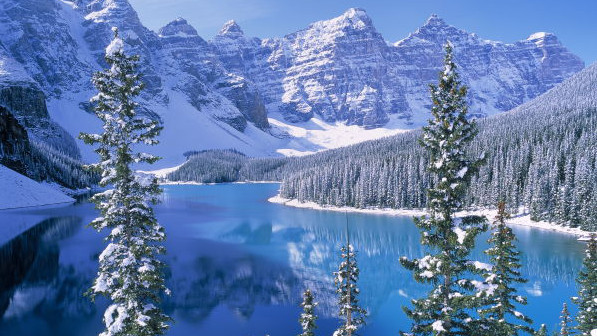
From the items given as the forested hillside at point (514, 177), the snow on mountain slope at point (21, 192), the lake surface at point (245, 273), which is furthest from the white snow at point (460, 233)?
the snow on mountain slope at point (21, 192)

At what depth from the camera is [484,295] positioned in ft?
41.1

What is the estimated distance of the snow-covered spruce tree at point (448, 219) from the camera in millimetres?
12758

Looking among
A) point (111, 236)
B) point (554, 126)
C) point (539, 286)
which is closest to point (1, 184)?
point (111, 236)

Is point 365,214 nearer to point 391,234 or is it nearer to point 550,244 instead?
point 391,234

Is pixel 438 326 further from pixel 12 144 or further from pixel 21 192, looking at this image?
pixel 12 144

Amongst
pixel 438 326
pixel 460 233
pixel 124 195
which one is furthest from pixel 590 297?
pixel 124 195

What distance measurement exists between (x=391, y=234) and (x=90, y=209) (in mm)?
88478

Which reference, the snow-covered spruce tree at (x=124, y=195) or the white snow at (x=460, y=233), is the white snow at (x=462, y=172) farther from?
the snow-covered spruce tree at (x=124, y=195)

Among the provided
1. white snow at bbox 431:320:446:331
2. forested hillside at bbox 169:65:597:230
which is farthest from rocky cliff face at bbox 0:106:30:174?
white snow at bbox 431:320:446:331

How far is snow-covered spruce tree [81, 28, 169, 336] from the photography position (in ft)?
47.7

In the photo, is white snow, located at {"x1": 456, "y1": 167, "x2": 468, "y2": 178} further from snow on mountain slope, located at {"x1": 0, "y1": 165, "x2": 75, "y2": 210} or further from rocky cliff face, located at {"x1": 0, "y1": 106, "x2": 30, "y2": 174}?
rocky cliff face, located at {"x1": 0, "y1": 106, "x2": 30, "y2": 174}

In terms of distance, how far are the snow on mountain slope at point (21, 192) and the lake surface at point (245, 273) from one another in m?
11.7

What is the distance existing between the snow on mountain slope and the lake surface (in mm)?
11665

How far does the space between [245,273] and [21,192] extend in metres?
92.9
